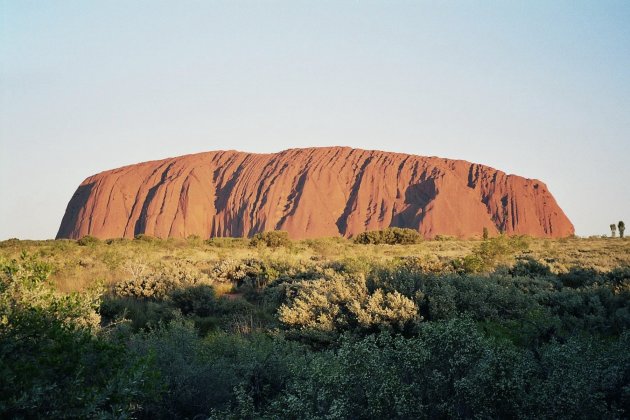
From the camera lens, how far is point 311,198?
88438 mm

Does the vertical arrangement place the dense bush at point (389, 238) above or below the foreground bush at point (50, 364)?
below

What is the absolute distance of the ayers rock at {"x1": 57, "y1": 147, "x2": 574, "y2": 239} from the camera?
284 ft

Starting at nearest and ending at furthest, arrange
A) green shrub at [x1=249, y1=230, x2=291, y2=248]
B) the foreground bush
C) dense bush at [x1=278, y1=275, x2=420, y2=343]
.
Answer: the foreground bush, dense bush at [x1=278, y1=275, x2=420, y2=343], green shrub at [x1=249, y1=230, x2=291, y2=248]

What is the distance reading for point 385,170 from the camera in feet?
317

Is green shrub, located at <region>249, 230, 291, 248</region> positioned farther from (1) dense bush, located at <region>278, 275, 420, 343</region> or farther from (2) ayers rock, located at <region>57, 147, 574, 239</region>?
(2) ayers rock, located at <region>57, 147, 574, 239</region>

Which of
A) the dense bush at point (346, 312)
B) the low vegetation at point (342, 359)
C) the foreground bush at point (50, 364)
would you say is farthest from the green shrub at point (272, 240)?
the foreground bush at point (50, 364)

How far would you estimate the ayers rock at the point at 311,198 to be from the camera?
284 feet

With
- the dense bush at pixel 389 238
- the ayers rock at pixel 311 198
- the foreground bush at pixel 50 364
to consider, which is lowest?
the dense bush at pixel 389 238

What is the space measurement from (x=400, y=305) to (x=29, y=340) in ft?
20.1

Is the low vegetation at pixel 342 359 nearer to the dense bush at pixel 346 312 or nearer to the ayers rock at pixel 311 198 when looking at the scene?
the dense bush at pixel 346 312

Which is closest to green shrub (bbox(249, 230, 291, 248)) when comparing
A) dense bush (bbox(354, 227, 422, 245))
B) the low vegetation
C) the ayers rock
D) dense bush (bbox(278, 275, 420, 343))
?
dense bush (bbox(354, 227, 422, 245))

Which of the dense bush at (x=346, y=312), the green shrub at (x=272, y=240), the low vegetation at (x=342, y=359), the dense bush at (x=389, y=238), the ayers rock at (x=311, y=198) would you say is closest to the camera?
the low vegetation at (x=342, y=359)

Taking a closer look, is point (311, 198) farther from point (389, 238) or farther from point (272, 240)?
point (272, 240)

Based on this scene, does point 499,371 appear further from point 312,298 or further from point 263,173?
point 263,173
